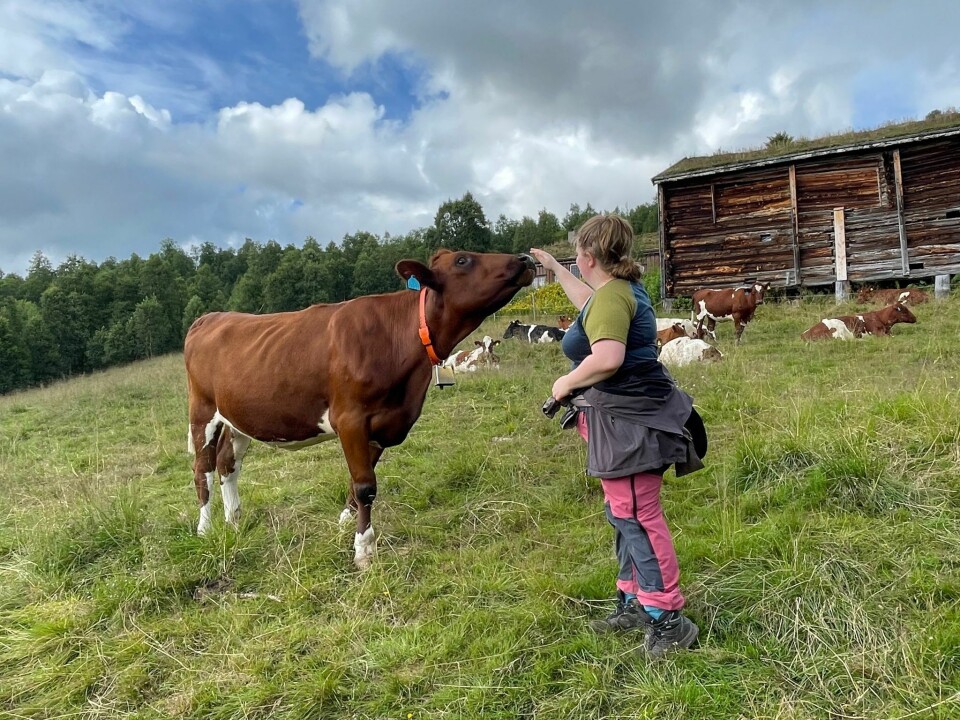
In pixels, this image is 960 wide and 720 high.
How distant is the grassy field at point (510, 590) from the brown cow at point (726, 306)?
867 centimetres

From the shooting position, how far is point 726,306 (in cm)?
1512

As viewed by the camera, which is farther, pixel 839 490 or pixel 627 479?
pixel 839 490

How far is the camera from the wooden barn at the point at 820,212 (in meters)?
17.1

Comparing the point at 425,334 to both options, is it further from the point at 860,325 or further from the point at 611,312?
the point at 860,325

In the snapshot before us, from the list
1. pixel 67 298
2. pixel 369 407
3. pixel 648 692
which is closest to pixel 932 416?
pixel 648 692

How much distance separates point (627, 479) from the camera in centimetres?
258

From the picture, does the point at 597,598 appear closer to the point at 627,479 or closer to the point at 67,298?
the point at 627,479

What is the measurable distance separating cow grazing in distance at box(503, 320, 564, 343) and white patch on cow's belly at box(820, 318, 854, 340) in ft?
22.5

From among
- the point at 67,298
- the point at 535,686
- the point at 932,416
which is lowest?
the point at 535,686

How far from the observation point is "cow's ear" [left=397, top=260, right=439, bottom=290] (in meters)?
3.64

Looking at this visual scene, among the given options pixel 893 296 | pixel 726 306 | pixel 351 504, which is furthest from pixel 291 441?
pixel 893 296

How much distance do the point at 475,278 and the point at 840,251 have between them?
18282 millimetres

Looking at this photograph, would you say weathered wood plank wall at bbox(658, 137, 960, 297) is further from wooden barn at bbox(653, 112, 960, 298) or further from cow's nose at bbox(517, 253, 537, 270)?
cow's nose at bbox(517, 253, 537, 270)

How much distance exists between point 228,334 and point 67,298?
68323mm
